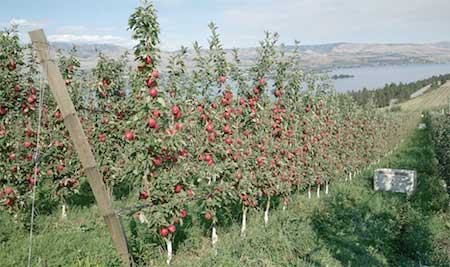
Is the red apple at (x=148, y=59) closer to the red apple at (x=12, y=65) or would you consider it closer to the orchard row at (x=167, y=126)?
the orchard row at (x=167, y=126)

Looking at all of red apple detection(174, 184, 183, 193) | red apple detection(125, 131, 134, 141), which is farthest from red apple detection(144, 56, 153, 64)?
red apple detection(174, 184, 183, 193)

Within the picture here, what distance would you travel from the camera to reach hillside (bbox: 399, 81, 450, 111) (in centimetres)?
7012

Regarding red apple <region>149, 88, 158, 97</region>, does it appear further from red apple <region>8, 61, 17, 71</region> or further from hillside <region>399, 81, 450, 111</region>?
hillside <region>399, 81, 450, 111</region>

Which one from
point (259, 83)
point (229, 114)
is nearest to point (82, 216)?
point (229, 114)

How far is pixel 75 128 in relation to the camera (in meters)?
3.90

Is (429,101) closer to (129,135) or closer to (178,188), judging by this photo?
(178,188)

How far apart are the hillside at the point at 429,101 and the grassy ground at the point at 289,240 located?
225 ft

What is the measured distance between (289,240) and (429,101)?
81.5m

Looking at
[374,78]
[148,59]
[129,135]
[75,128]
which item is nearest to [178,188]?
[129,135]

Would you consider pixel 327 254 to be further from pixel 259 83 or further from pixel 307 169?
pixel 307 169

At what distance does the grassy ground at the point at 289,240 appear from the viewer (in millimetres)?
5000

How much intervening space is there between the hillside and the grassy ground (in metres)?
68.6

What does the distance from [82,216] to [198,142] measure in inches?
135

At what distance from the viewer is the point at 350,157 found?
1641 cm
